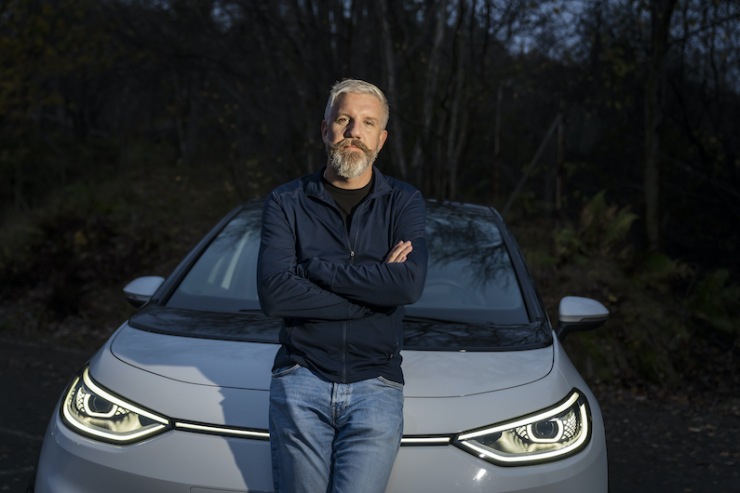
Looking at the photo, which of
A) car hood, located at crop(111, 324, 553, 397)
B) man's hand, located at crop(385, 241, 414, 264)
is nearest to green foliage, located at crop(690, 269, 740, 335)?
car hood, located at crop(111, 324, 553, 397)

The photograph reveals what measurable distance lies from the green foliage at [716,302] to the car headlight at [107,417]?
5794 mm

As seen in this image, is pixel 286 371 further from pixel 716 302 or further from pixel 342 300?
pixel 716 302

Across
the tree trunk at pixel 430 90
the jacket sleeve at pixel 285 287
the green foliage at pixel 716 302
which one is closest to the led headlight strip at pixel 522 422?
the jacket sleeve at pixel 285 287

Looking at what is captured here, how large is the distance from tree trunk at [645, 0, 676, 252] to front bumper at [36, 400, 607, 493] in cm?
692

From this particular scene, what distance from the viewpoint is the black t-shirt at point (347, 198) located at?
2.21 meters

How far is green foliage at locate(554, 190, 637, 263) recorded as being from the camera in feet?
24.5

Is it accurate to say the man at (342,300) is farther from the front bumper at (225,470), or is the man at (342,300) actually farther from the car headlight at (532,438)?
the car headlight at (532,438)

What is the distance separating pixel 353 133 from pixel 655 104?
7167 millimetres

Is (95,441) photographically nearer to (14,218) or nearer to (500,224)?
(500,224)

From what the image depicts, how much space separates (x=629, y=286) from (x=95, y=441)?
19.4ft

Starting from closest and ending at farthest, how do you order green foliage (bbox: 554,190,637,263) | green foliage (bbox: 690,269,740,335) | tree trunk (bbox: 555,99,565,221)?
green foliage (bbox: 690,269,740,335), green foliage (bbox: 554,190,637,263), tree trunk (bbox: 555,99,565,221)

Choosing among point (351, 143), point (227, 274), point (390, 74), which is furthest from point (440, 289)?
point (390, 74)

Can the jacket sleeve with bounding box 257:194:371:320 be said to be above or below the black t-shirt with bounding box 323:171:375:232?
below

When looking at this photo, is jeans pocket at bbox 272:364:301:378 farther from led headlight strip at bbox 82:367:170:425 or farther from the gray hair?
the gray hair
